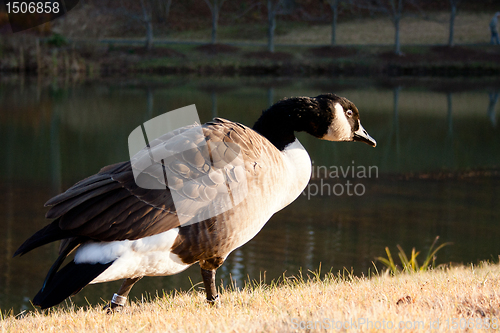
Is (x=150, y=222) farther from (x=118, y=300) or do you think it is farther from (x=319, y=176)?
(x=319, y=176)

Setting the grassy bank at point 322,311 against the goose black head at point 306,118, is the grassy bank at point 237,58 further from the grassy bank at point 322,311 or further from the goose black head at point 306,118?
the grassy bank at point 322,311

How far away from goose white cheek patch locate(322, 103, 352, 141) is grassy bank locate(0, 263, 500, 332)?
138 cm

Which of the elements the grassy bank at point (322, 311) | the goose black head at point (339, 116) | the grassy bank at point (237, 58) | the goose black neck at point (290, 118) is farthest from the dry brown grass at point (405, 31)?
the grassy bank at point (322, 311)

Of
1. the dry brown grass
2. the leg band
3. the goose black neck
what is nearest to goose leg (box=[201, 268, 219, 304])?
the leg band

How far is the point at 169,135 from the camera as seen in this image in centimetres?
420

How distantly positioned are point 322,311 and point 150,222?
1287mm

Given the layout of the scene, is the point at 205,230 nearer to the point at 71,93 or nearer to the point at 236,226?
the point at 236,226

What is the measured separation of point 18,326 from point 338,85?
109 ft

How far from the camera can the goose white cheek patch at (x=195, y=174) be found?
3.66 meters

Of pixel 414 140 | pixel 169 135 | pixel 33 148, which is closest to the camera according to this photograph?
Result: pixel 169 135

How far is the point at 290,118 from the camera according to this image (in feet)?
15.4

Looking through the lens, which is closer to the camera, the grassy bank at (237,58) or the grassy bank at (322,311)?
the grassy bank at (322,311)

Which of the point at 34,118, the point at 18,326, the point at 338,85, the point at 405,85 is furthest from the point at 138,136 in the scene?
the point at 405,85

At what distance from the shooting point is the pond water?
916cm
